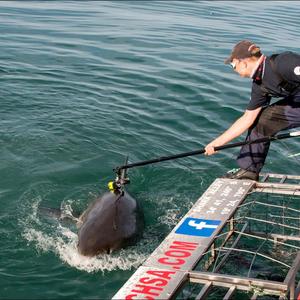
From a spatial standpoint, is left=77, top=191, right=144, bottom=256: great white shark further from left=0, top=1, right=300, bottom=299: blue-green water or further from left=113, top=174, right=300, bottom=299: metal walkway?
left=113, top=174, right=300, bottom=299: metal walkway

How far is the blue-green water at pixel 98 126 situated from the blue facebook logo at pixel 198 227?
0.95 meters

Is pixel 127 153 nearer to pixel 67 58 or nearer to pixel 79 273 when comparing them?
pixel 79 273

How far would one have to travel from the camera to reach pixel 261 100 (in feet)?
24.7

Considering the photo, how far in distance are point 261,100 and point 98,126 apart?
509cm

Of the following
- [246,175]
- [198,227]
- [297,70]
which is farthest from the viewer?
[246,175]

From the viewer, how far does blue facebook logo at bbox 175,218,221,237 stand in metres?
6.36

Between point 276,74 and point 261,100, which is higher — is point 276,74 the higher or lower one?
the higher one

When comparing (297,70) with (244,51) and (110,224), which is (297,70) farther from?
(110,224)

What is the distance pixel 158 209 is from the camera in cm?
865

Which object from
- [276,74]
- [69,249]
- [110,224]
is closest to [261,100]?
[276,74]

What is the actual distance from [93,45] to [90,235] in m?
13.8

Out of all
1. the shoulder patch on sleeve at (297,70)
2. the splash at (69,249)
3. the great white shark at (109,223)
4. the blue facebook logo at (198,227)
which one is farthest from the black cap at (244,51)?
the splash at (69,249)

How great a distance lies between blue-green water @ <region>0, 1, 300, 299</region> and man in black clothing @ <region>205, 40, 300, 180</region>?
1.32 meters

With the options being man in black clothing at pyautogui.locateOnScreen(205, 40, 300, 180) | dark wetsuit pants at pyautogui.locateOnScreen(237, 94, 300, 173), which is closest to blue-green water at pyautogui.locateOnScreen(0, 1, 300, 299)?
man in black clothing at pyautogui.locateOnScreen(205, 40, 300, 180)
